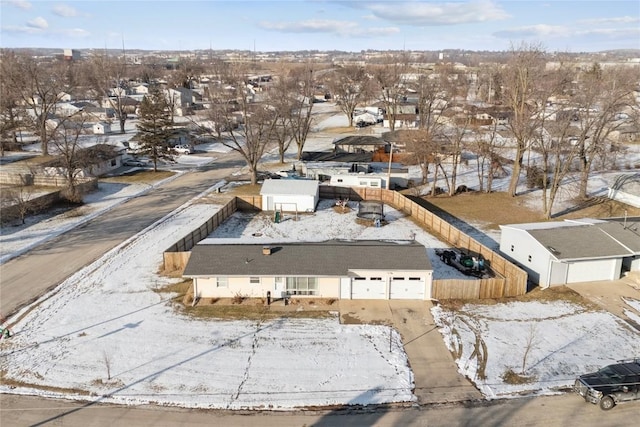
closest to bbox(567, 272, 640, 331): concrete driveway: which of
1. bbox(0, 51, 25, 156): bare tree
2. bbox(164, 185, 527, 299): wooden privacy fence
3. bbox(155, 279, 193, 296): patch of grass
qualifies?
bbox(164, 185, 527, 299): wooden privacy fence

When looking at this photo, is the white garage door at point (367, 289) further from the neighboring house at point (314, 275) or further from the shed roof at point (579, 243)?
the shed roof at point (579, 243)

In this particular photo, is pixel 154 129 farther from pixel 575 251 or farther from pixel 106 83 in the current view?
pixel 106 83

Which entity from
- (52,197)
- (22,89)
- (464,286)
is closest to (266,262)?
(464,286)

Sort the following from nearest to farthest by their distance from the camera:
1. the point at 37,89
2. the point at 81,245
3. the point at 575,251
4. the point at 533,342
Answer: the point at 533,342
the point at 575,251
the point at 81,245
the point at 37,89

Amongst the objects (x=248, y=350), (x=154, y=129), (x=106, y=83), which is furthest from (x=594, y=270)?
(x=106, y=83)

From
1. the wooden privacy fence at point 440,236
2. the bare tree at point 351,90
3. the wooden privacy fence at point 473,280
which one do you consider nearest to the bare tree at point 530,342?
the wooden privacy fence at point 473,280

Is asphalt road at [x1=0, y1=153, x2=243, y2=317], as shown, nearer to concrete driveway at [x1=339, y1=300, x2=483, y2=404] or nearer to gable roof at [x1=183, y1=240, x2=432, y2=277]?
gable roof at [x1=183, y1=240, x2=432, y2=277]
